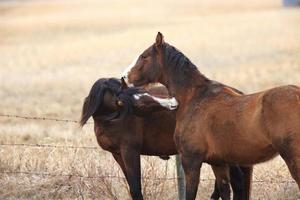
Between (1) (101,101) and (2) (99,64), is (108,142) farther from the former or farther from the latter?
(2) (99,64)

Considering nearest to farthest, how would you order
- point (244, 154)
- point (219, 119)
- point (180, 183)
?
point (244, 154), point (219, 119), point (180, 183)

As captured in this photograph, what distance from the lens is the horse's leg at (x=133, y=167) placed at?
25.5 feet

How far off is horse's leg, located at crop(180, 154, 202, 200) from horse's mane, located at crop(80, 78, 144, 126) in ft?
3.87

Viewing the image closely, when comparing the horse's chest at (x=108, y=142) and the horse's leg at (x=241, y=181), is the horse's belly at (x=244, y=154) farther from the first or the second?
the horse's chest at (x=108, y=142)

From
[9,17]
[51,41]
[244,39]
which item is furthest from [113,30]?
[9,17]

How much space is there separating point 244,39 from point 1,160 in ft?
100

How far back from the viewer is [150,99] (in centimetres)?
778

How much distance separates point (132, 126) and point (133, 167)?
463 millimetres

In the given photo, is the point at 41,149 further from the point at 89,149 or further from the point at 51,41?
the point at 51,41

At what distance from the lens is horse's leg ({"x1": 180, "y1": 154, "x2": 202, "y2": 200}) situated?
6875 millimetres

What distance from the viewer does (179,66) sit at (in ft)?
24.3

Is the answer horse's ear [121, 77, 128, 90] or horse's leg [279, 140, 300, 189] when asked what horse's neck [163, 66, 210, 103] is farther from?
horse's leg [279, 140, 300, 189]

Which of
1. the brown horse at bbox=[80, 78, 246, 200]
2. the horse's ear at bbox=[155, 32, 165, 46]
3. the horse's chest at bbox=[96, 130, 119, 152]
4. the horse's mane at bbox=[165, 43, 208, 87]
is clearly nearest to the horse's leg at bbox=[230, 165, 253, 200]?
the brown horse at bbox=[80, 78, 246, 200]

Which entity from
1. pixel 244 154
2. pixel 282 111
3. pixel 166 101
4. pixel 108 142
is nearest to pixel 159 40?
pixel 166 101
